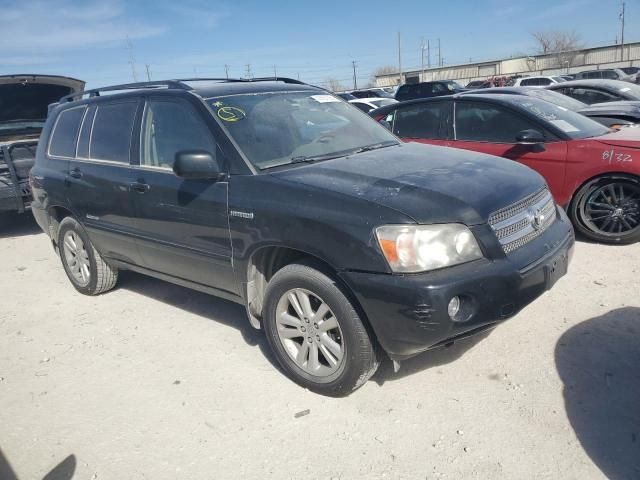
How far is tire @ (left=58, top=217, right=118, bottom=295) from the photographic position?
4.74 m

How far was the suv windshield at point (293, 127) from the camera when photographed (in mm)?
3312

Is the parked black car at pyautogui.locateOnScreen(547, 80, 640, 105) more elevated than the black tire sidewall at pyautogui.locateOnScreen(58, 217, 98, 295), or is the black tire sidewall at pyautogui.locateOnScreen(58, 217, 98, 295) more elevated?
the parked black car at pyautogui.locateOnScreen(547, 80, 640, 105)

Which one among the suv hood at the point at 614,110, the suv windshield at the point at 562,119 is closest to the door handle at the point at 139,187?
the suv windshield at the point at 562,119

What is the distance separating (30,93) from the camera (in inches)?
311

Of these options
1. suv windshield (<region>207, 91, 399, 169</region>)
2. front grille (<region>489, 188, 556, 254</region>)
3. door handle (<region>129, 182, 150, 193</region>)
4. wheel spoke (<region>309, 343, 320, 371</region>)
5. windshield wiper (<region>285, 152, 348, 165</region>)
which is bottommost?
wheel spoke (<region>309, 343, 320, 371</region>)

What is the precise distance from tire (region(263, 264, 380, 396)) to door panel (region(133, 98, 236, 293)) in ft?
1.47

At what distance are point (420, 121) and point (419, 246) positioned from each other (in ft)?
13.6

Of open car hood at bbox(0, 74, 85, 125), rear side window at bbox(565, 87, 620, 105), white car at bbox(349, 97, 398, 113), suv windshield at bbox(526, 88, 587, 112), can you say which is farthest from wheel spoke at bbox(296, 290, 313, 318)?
white car at bbox(349, 97, 398, 113)

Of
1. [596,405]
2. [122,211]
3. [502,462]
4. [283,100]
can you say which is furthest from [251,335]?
[596,405]

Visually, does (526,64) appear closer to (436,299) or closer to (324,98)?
(324,98)

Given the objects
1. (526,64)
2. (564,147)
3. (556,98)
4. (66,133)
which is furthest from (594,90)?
(526,64)

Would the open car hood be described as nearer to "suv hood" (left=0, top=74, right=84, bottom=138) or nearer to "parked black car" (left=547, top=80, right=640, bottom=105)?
"suv hood" (left=0, top=74, right=84, bottom=138)

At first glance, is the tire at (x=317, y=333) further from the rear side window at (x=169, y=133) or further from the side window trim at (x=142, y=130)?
the rear side window at (x=169, y=133)

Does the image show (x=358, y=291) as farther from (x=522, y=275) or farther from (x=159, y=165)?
(x=159, y=165)
